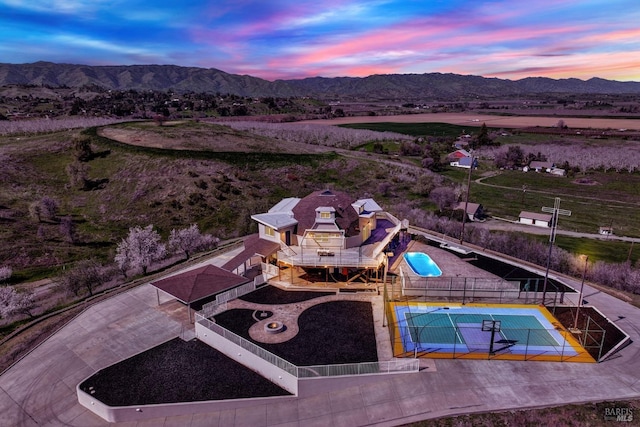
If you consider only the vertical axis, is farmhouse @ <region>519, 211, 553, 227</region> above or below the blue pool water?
below

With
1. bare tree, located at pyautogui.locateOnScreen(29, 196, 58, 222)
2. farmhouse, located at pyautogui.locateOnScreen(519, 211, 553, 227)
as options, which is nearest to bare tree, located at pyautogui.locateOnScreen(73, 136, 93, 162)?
bare tree, located at pyautogui.locateOnScreen(29, 196, 58, 222)

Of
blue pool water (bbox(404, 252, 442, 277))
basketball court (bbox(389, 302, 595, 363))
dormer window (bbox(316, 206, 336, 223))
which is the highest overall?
dormer window (bbox(316, 206, 336, 223))

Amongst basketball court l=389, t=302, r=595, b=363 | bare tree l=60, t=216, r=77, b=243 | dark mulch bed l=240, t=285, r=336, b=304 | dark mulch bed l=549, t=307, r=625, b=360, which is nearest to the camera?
basketball court l=389, t=302, r=595, b=363

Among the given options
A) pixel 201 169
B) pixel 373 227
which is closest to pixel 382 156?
pixel 201 169

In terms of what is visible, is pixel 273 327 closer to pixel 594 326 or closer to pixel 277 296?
pixel 277 296

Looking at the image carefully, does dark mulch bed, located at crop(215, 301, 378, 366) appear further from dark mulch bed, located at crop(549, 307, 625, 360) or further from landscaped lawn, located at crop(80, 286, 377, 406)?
dark mulch bed, located at crop(549, 307, 625, 360)

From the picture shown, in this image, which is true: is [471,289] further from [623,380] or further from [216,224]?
[216,224]
